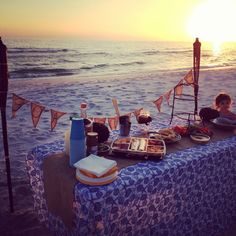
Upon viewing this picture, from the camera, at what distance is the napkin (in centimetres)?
247

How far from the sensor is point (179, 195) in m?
3.12

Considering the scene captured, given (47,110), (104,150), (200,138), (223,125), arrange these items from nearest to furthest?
(104,150) < (200,138) < (223,125) < (47,110)

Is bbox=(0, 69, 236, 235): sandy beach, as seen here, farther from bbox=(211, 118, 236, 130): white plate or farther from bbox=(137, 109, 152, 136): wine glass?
bbox=(211, 118, 236, 130): white plate

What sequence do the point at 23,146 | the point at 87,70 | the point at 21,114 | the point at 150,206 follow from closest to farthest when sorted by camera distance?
the point at 150,206 → the point at 23,146 → the point at 21,114 → the point at 87,70

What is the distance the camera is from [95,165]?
2547mm

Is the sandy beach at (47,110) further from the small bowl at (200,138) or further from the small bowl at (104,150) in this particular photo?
the small bowl at (200,138)

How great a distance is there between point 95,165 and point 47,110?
8.80 m

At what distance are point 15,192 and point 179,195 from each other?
316 cm

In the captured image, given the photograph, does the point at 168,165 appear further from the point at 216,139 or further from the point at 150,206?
the point at 216,139

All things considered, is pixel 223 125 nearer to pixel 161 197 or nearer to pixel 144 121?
pixel 144 121

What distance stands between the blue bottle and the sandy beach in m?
1.76

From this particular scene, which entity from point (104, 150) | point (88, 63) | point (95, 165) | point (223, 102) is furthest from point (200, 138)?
point (88, 63)

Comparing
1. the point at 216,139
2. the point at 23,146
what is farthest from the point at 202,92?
the point at 216,139

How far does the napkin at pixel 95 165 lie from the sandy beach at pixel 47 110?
1.90 metres
